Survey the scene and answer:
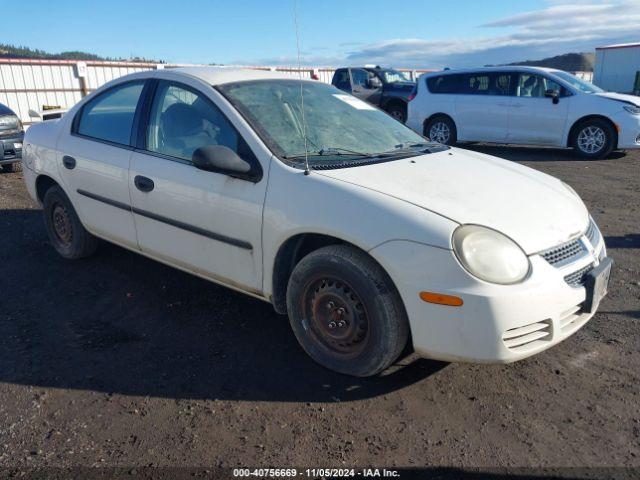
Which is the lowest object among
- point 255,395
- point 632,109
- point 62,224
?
point 255,395

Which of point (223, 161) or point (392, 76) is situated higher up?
point (392, 76)

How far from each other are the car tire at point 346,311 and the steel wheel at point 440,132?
30.8 feet

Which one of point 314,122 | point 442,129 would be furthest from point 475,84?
point 314,122

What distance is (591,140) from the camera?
10164 mm

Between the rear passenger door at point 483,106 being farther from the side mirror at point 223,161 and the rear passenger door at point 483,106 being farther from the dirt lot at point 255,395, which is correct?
the side mirror at point 223,161

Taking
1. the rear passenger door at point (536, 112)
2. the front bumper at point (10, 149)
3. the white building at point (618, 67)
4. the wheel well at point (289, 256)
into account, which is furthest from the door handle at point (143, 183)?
Result: the white building at point (618, 67)

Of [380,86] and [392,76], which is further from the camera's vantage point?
[392,76]

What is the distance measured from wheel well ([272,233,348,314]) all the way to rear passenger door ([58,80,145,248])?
1.34 metres

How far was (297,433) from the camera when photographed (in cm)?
256

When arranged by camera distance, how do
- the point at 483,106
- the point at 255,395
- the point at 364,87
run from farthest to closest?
the point at 364,87 < the point at 483,106 < the point at 255,395

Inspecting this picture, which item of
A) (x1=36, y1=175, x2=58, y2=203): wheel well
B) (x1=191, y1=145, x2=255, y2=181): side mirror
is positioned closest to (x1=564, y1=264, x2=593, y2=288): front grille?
(x1=191, y1=145, x2=255, y2=181): side mirror

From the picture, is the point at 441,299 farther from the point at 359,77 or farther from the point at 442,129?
the point at 359,77

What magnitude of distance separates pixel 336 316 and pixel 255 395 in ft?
1.95

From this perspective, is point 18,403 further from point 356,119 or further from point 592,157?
point 592,157
